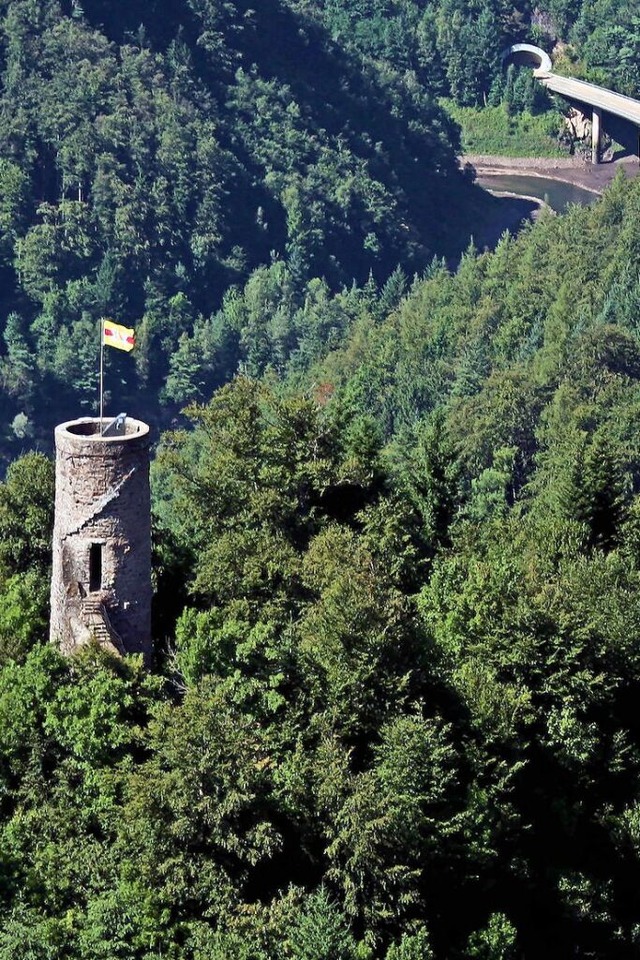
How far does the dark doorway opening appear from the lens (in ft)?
135

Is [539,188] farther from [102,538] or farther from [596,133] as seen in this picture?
[102,538]

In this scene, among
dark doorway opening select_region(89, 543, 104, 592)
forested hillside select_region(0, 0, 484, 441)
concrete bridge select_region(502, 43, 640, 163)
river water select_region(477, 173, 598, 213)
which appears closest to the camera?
dark doorway opening select_region(89, 543, 104, 592)

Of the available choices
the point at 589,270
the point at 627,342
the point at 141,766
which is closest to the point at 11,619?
the point at 141,766

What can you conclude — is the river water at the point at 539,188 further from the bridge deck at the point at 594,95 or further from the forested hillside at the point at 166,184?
the bridge deck at the point at 594,95

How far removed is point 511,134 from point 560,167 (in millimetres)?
8919

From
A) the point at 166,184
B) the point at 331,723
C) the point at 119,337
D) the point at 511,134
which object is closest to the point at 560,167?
the point at 511,134

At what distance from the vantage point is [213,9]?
18000 centimetres

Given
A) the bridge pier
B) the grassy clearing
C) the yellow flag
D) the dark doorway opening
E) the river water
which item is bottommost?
the river water

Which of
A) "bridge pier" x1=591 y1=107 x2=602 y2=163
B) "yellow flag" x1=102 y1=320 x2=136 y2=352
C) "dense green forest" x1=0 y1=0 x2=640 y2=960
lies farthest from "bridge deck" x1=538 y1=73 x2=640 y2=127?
"yellow flag" x1=102 y1=320 x2=136 y2=352

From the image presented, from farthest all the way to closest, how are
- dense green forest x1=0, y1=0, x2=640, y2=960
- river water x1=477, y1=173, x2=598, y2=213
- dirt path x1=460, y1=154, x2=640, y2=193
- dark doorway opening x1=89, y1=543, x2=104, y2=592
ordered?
dirt path x1=460, y1=154, x2=640, y2=193, river water x1=477, y1=173, x2=598, y2=213, dark doorway opening x1=89, y1=543, x2=104, y2=592, dense green forest x1=0, y1=0, x2=640, y2=960

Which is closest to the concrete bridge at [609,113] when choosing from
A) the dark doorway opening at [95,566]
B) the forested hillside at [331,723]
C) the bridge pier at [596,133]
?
the bridge pier at [596,133]

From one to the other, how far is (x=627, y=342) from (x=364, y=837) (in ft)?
209

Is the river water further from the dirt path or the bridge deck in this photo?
the bridge deck

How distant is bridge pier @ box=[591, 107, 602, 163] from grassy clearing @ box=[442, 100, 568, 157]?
15.9 ft
